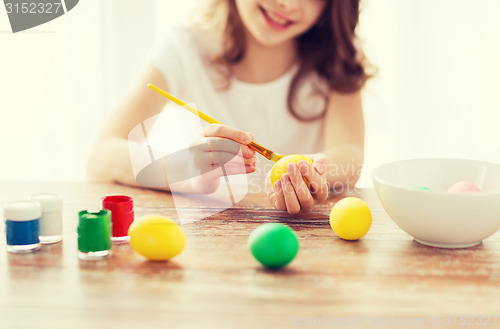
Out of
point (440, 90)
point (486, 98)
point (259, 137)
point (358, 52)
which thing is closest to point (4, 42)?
point (259, 137)

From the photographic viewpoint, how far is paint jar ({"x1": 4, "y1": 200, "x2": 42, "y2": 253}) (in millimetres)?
687

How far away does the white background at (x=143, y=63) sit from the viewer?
2178 millimetres

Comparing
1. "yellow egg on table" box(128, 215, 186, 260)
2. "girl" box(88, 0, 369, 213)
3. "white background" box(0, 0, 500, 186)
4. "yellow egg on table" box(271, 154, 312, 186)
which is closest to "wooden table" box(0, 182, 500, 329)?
"yellow egg on table" box(128, 215, 186, 260)

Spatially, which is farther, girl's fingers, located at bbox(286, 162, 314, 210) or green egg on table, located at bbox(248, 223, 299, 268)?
girl's fingers, located at bbox(286, 162, 314, 210)

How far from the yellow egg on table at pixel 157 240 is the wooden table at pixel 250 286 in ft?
0.05

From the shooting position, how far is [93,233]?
2.18 ft

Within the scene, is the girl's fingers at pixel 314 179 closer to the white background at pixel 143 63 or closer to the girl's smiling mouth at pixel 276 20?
the girl's smiling mouth at pixel 276 20

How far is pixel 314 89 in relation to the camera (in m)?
1.67

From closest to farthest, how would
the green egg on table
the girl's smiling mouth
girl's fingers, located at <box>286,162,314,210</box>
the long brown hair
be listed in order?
the green egg on table → girl's fingers, located at <box>286,162,314,210</box> → the girl's smiling mouth → the long brown hair

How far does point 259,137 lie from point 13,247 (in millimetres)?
1075

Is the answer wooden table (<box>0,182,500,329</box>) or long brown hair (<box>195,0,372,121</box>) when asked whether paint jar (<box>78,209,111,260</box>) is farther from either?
long brown hair (<box>195,0,372,121</box>)

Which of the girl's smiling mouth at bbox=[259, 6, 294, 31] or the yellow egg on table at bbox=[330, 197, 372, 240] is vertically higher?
the girl's smiling mouth at bbox=[259, 6, 294, 31]

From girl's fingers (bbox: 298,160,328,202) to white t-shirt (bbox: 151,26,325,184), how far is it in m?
0.75

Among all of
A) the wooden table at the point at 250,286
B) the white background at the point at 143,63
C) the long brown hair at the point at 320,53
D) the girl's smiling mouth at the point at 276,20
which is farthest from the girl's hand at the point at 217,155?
the white background at the point at 143,63
